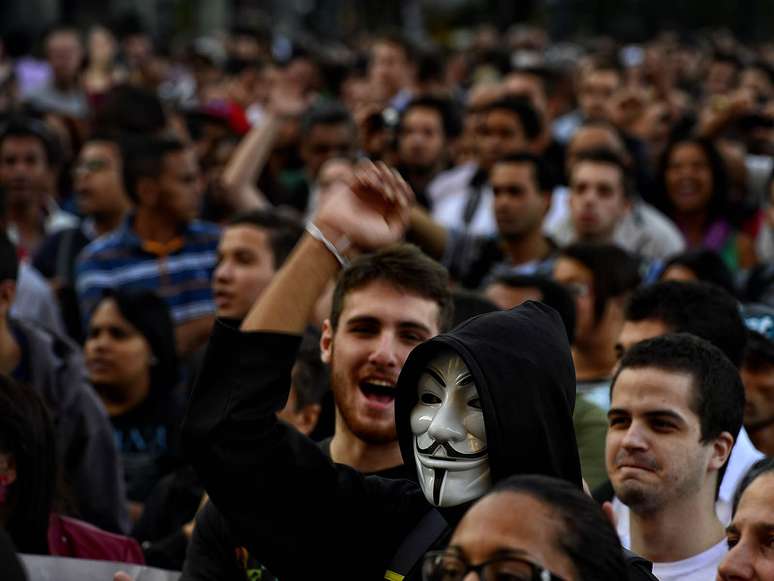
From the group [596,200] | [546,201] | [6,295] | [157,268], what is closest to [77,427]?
[6,295]

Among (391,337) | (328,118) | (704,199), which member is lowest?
(704,199)

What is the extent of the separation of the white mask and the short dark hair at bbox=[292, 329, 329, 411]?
81.3 inches

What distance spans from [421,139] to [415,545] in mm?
7022

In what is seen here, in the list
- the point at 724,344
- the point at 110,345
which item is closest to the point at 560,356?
the point at 724,344

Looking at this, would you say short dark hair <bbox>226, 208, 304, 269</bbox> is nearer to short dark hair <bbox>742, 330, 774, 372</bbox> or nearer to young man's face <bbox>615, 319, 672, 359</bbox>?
young man's face <bbox>615, 319, 672, 359</bbox>

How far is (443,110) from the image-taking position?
34.8 ft

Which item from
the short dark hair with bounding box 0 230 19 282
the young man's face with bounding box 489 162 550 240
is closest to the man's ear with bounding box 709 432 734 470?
the short dark hair with bounding box 0 230 19 282

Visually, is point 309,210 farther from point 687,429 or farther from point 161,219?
point 687,429

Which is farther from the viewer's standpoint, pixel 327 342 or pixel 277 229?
pixel 277 229

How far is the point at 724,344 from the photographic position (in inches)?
205

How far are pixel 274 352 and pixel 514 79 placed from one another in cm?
892

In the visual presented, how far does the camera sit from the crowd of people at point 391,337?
314cm

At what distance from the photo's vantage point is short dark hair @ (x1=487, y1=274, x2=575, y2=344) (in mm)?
6406

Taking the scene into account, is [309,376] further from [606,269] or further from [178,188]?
[178,188]
